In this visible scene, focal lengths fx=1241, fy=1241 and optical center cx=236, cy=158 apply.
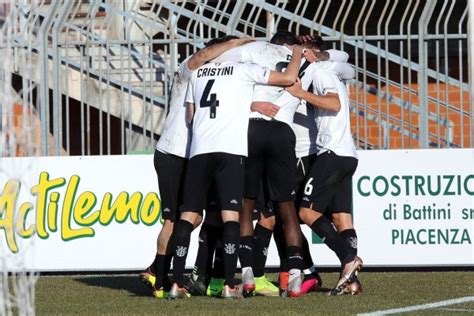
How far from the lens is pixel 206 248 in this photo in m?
9.28

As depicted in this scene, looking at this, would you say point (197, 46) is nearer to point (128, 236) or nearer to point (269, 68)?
point (128, 236)

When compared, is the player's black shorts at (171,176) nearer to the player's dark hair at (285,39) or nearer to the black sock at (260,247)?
the black sock at (260,247)

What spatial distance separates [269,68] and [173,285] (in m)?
1.73

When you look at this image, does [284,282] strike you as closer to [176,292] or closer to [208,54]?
[176,292]

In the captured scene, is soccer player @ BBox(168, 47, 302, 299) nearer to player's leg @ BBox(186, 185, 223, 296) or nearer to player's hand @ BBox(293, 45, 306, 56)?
player's hand @ BBox(293, 45, 306, 56)

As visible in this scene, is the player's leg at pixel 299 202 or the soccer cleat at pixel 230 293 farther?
the player's leg at pixel 299 202

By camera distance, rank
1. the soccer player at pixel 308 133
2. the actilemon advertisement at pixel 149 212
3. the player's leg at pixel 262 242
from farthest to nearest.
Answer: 1. the actilemon advertisement at pixel 149 212
2. the soccer player at pixel 308 133
3. the player's leg at pixel 262 242

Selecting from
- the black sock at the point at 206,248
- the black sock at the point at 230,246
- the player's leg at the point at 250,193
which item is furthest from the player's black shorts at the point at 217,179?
the black sock at the point at 206,248

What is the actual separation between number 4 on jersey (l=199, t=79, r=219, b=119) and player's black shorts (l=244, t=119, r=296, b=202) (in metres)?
0.39

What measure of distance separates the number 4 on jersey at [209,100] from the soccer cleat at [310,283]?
5.00 feet

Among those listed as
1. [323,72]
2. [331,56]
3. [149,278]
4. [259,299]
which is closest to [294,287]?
[259,299]

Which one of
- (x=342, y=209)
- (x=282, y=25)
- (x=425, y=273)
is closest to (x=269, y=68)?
(x=342, y=209)

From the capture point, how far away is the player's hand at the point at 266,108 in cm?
905

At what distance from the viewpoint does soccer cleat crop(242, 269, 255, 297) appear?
8945mm
